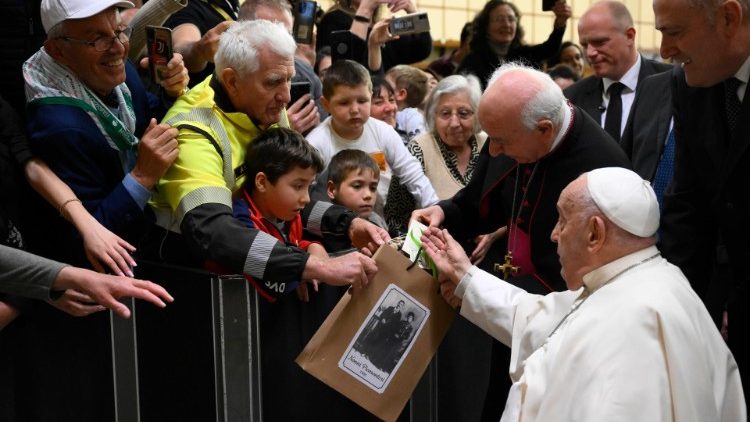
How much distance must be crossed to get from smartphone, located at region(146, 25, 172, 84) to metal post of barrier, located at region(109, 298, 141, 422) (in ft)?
2.80

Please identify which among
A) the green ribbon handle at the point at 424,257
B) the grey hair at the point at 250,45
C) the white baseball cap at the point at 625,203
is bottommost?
the green ribbon handle at the point at 424,257

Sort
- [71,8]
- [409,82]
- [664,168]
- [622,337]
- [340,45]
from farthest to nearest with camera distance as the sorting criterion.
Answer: [409,82]
[340,45]
[664,168]
[71,8]
[622,337]

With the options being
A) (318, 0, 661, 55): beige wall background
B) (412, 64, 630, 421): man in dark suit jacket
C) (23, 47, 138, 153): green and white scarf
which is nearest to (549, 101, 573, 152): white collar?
(412, 64, 630, 421): man in dark suit jacket

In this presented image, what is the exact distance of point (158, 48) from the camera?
12.5 feet

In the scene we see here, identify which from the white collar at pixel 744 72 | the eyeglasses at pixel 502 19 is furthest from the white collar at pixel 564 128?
the eyeglasses at pixel 502 19

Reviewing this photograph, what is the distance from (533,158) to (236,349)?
120 cm

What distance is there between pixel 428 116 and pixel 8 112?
2513 millimetres

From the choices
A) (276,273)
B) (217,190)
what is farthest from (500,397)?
(217,190)

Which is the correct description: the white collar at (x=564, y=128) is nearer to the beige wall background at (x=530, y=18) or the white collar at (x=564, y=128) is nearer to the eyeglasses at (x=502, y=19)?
the eyeglasses at (x=502, y=19)

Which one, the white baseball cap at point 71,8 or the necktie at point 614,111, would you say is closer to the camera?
the white baseball cap at point 71,8

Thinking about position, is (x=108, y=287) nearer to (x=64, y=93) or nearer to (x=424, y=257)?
(x=64, y=93)

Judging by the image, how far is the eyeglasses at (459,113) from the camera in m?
5.33

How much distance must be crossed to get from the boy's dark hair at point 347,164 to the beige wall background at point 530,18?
6.50 meters

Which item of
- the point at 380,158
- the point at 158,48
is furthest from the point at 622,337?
the point at 380,158
